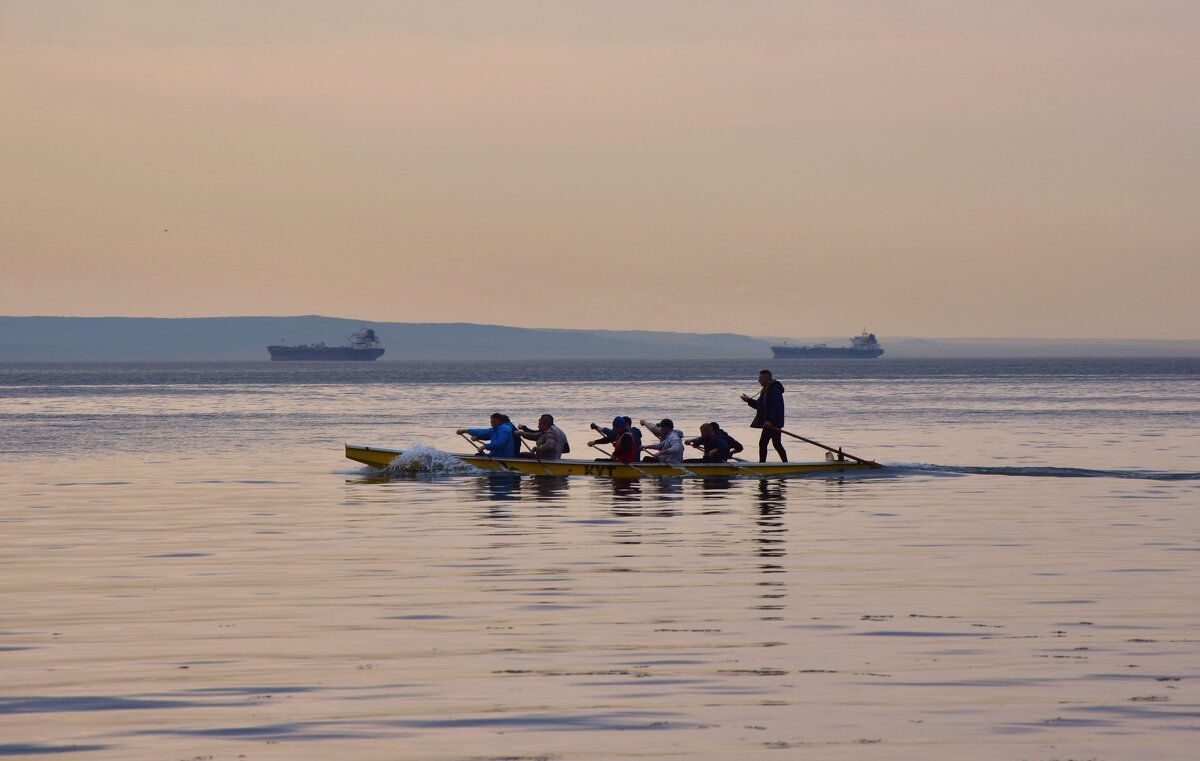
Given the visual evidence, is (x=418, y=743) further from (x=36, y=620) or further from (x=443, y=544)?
(x=443, y=544)

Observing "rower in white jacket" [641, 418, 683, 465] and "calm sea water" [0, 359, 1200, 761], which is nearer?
"calm sea water" [0, 359, 1200, 761]

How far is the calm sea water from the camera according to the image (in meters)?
9.55

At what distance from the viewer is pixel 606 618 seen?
540 inches

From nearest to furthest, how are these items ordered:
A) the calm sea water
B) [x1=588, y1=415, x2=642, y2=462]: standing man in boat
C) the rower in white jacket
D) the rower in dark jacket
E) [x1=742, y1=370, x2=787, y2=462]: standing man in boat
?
the calm sea water
the rower in white jacket
the rower in dark jacket
[x1=588, y1=415, x2=642, y2=462]: standing man in boat
[x1=742, y1=370, x2=787, y2=462]: standing man in boat

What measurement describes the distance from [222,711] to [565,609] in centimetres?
462

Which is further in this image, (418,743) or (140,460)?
(140,460)

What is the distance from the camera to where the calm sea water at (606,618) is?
9547mm

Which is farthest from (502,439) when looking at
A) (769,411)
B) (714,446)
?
(769,411)

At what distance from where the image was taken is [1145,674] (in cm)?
1106

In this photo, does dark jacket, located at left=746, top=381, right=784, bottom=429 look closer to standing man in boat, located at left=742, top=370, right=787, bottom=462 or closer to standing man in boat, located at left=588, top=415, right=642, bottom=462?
standing man in boat, located at left=742, top=370, right=787, bottom=462

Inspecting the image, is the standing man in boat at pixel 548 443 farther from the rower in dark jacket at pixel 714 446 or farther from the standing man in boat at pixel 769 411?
the standing man in boat at pixel 769 411

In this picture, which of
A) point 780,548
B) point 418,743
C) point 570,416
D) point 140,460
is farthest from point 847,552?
point 570,416

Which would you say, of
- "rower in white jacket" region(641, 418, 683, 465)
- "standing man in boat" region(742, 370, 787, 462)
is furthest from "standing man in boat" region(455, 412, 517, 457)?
"standing man in boat" region(742, 370, 787, 462)

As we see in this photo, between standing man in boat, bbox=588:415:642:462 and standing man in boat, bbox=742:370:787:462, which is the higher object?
standing man in boat, bbox=742:370:787:462
